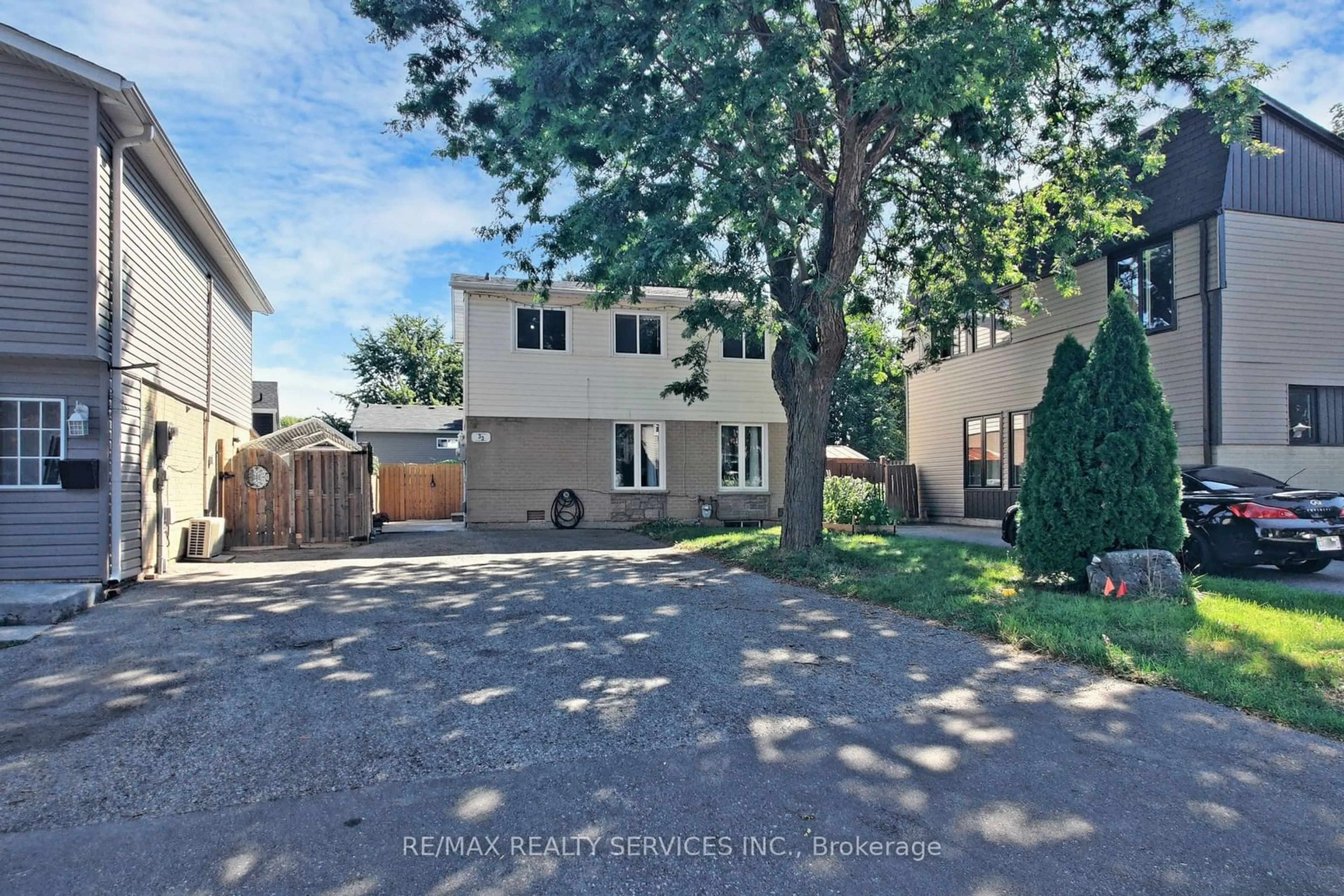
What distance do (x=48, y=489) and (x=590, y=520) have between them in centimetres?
1007

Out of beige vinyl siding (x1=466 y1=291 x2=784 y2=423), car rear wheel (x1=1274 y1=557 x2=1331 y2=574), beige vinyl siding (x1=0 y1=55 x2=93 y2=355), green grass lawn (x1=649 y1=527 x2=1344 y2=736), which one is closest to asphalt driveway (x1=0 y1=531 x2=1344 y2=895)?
green grass lawn (x1=649 y1=527 x2=1344 y2=736)

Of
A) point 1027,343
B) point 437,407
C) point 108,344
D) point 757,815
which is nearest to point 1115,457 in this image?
point 757,815

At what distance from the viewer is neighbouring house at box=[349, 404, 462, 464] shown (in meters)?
27.9

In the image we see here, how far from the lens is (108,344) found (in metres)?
7.96

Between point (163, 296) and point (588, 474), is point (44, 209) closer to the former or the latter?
point (163, 296)

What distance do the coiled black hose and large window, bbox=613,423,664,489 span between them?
3.32ft

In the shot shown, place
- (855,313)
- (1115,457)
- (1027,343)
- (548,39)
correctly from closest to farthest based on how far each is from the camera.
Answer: (1115,457), (548,39), (855,313), (1027,343)

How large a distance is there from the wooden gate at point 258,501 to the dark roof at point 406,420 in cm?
1507

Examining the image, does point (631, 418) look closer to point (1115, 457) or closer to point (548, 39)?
point (548, 39)

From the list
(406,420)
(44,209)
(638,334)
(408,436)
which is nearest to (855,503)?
(638,334)

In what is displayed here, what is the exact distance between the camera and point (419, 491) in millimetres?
22312

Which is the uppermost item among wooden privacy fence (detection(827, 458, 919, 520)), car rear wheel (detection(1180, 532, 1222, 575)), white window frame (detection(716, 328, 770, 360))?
white window frame (detection(716, 328, 770, 360))

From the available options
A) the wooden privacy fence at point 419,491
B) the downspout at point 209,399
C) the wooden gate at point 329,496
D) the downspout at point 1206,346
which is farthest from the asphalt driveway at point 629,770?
the wooden privacy fence at point 419,491

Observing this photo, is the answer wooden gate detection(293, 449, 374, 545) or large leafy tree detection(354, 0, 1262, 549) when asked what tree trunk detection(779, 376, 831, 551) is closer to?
large leafy tree detection(354, 0, 1262, 549)
